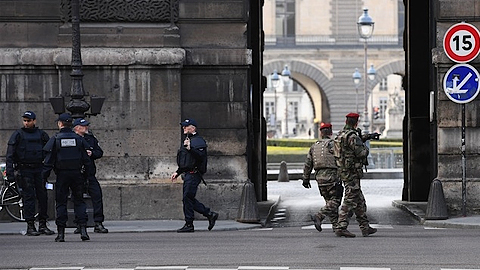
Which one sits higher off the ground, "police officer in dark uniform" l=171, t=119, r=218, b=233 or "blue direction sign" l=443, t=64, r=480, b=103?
"blue direction sign" l=443, t=64, r=480, b=103

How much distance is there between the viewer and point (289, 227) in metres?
22.2

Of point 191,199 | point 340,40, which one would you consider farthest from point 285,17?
point 191,199

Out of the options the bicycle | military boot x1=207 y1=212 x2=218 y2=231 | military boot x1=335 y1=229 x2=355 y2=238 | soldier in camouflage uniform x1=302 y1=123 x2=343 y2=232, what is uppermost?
soldier in camouflage uniform x1=302 y1=123 x2=343 y2=232

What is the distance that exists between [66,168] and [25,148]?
171 cm

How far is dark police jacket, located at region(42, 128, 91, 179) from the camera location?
755 inches

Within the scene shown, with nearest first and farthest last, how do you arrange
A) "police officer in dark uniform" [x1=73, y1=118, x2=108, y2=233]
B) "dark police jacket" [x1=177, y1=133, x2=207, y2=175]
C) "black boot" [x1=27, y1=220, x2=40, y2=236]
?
"police officer in dark uniform" [x1=73, y1=118, x2=108, y2=233] → "black boot" [x1=27, y1=220, x2=40, y2=236] → "dark police jacket" [x1=177, y1=133, x2=207, y2=175]

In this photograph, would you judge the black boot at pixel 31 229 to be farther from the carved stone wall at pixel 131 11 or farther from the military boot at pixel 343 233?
the military boot at pixel 343 233

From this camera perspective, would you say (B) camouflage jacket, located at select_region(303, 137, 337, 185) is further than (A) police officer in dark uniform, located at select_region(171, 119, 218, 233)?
No

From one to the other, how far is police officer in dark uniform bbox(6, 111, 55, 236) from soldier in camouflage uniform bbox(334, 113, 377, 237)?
452 cm

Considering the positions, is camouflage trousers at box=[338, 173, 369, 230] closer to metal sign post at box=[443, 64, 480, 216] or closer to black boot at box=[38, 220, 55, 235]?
metal sign post at box=[443, 64, 480, 216]

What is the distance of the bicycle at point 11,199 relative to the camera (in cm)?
2252

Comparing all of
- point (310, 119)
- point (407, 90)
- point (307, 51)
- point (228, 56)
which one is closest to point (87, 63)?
point (228, 56)

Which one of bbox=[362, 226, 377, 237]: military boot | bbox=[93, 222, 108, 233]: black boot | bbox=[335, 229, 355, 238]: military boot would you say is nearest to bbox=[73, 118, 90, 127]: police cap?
bbox=[93, 222, 108, 233]: black boot

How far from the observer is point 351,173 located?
1970 cm
